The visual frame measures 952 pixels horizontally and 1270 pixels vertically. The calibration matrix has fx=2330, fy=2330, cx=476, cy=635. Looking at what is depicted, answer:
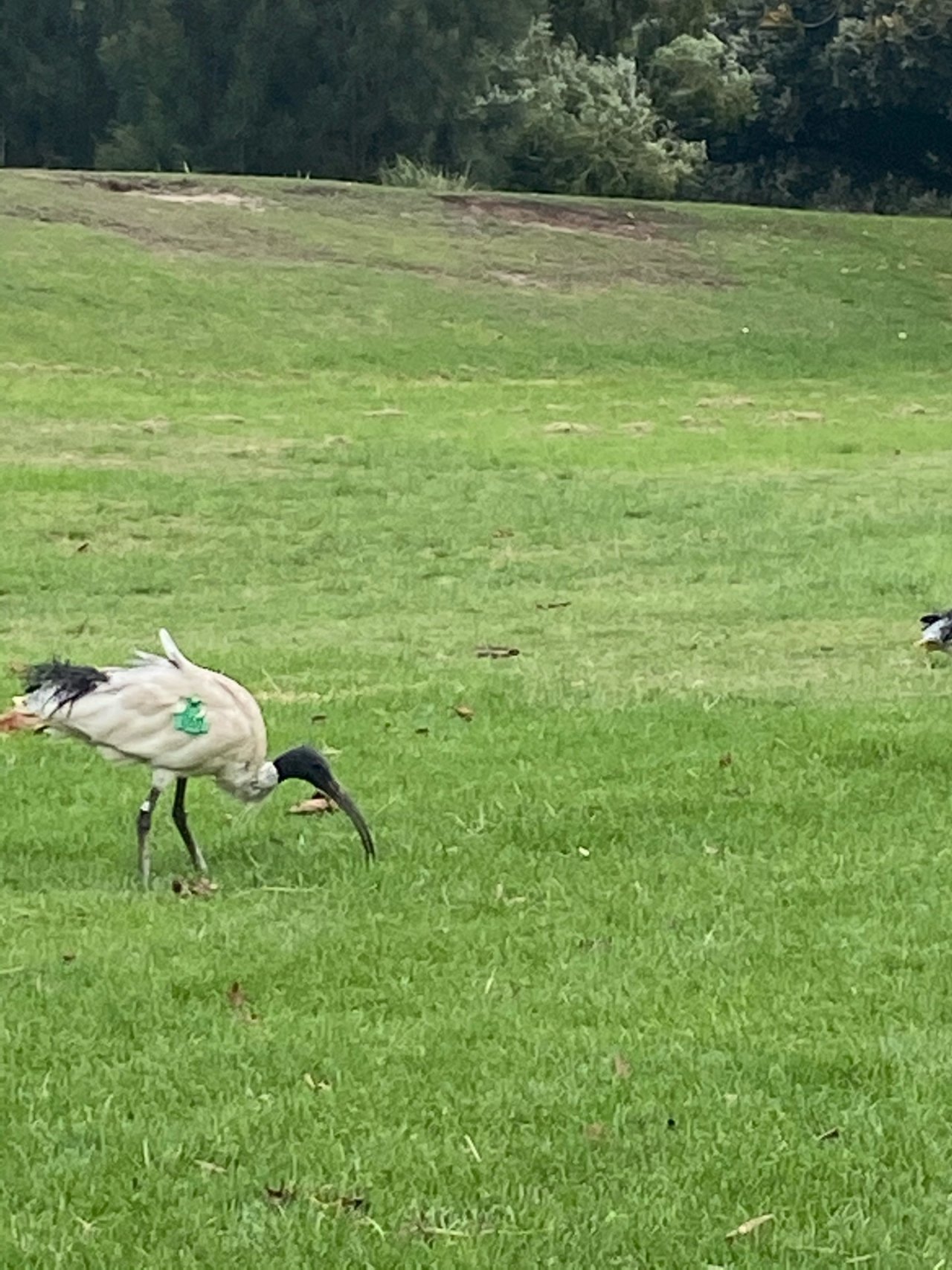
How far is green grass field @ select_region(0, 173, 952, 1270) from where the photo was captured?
4.99 meters

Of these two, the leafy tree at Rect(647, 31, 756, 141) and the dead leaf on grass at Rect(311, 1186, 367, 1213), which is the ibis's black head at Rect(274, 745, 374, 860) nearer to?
the dead leaf on grass at Rect(311, 1186, 367, 1213)

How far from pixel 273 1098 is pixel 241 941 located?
1470 mm

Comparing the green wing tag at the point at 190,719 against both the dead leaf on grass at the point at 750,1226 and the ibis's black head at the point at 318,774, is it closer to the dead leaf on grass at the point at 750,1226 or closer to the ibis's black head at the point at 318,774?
the ibis's black head at the point at 318,774

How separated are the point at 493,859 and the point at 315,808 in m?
1.17

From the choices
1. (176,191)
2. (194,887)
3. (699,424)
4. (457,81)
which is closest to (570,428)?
(699,424)

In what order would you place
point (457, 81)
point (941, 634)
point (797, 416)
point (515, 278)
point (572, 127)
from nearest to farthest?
point (941, 634), point (797, 416), point (515, 278), point (457, 81), point (572, 127)

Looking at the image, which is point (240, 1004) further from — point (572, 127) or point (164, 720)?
point (572, 127)

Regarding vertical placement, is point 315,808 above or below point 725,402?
above

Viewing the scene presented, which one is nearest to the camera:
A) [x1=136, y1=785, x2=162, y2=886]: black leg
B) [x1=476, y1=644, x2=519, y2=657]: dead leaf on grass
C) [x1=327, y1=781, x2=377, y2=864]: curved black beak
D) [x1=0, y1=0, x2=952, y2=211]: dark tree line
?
[x1=136, y1=785, x2=162, y2=886]: black leg

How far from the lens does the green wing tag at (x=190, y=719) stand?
25.4 ft

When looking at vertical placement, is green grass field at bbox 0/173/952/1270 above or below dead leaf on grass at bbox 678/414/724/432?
above

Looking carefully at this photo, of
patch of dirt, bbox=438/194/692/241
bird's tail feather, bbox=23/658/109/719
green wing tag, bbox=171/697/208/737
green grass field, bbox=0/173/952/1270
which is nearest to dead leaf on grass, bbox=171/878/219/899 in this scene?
green grass field, bbox=0/173/952/1270

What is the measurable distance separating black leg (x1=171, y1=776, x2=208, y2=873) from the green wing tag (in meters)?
0.32

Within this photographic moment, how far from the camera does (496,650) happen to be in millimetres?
13031
